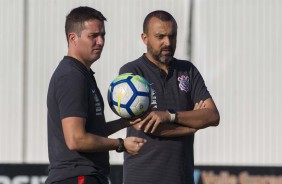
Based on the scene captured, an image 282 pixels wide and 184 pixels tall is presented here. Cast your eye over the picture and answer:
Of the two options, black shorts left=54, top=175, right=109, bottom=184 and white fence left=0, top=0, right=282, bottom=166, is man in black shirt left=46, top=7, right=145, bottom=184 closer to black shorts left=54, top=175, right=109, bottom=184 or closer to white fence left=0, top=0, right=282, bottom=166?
black shorts left=54, top=175, right=109, bottom=184

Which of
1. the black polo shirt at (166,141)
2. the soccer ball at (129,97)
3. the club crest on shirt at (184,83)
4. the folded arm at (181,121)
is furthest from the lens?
the club crest on shirt at (184,83)

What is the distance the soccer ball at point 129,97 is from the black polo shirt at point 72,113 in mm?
590

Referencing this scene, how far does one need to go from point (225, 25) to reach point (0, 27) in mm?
3398

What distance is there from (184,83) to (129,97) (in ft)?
2.49

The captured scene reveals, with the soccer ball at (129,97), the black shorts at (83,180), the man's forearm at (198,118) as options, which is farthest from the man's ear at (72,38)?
the man's forearm at (198,118)

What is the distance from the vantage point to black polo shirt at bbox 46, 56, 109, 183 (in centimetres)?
536

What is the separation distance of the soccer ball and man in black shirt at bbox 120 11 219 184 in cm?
21

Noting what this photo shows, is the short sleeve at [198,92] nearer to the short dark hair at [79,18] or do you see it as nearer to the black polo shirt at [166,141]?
the black polo shirt at [166,141]

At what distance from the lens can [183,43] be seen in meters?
13.4

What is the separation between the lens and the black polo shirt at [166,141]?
6.62 m

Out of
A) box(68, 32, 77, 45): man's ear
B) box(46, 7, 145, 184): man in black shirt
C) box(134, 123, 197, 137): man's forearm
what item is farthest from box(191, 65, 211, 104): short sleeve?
box(68, 32, 77, 45): man's ear

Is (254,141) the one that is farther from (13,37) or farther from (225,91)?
(13,37)

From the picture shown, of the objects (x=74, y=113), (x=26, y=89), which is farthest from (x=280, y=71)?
(x=74, y=113)

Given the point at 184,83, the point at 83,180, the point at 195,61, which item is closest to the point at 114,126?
the point at 83,180
